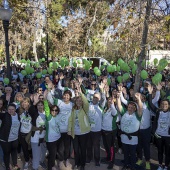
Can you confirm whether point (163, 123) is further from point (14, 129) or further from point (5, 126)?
point (5, 126)

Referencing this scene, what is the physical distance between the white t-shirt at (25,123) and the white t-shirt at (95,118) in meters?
1.21

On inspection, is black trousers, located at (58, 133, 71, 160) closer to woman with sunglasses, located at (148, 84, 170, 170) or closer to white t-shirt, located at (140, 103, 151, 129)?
white t-shirt, located at (140, 103, 151, 129)

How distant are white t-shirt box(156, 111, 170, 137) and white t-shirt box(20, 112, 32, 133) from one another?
2.52m

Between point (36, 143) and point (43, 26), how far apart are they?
2323 cm

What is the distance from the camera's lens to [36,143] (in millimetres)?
4508

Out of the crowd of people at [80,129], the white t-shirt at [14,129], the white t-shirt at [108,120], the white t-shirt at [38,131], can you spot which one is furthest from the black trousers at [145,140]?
the white t-shirt at [14,129]

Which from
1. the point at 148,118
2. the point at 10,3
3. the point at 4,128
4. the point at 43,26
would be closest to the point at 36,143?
the point at 4,128

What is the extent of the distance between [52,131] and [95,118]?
92 centimetres

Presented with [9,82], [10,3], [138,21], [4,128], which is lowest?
[4,128]

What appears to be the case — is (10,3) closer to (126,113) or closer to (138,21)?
(138,21)

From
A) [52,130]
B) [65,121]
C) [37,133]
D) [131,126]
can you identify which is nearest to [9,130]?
[37,133]

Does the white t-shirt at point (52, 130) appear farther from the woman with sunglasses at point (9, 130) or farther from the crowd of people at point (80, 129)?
the woman with sunglasses at point (9, 130)

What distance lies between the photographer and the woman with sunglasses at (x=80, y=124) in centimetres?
456

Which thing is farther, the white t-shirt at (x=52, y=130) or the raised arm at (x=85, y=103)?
the raised arm at (x=85, y=103)
